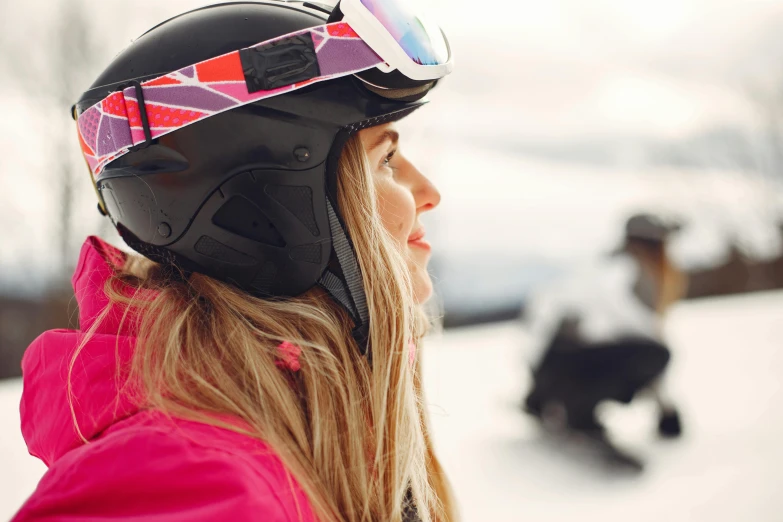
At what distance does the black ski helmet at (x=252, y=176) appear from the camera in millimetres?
1098

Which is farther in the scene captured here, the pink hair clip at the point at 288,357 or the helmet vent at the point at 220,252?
the helmet vent at the point at 220,252

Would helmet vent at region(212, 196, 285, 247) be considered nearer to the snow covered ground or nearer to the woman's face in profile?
the woman's face in profile

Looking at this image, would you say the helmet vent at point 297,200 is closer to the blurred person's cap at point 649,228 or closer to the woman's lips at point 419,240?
the woman's lips at point 419,240

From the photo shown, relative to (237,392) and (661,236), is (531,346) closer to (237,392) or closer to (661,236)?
(661,236)

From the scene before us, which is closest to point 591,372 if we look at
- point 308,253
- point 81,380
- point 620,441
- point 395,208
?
point 620,441

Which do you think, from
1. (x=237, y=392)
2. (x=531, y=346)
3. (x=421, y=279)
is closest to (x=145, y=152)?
(x=237, y=392)

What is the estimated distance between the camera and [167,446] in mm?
779

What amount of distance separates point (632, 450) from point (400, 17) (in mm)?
3302

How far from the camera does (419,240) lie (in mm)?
1359

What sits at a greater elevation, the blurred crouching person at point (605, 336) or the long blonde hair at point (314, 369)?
the long blonde hair at point (314, 369)

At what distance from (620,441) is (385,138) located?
10.7 feet

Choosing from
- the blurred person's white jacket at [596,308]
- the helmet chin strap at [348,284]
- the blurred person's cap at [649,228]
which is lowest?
the blurred person's white jacket at [596,308]

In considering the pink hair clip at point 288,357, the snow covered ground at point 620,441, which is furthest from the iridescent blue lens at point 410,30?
the snow covered ground at point 620,441

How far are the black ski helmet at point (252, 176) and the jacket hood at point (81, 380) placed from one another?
161 mm
